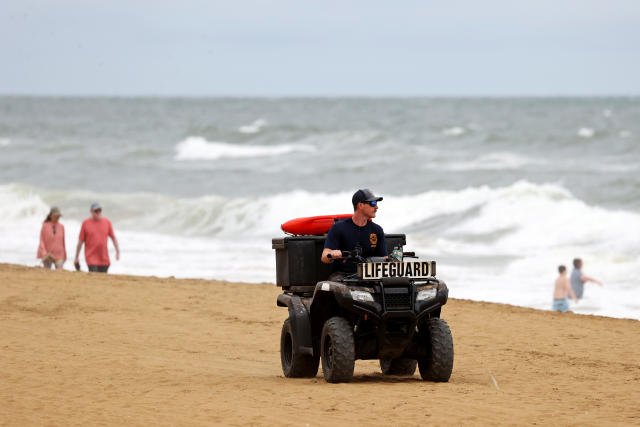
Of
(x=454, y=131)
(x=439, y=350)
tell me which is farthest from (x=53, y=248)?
(x=454, y=131)

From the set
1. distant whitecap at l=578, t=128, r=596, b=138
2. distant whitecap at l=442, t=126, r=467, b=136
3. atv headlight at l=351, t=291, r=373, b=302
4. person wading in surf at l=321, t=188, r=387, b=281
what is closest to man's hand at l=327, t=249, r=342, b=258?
person wading in surf at l=321, t=188, r=387, b=281

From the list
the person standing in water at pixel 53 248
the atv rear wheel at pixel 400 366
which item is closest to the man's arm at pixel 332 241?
the atv rear wheel at pixel 400 366

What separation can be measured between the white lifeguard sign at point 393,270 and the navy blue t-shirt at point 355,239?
1.03 ft

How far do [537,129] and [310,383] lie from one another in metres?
54.6

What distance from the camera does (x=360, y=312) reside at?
9156 mm

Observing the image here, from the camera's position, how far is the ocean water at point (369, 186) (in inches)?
907

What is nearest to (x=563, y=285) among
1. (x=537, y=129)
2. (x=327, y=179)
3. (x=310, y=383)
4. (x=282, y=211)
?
(x=310, y=383)

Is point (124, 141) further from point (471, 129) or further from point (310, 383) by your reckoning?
point (310, 383)

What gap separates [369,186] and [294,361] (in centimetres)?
3112

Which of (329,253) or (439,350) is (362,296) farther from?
(439,350)

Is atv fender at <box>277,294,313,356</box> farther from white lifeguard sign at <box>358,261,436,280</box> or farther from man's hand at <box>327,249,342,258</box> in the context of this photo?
white lifeguard sign at <box>358,261,436,280</box>

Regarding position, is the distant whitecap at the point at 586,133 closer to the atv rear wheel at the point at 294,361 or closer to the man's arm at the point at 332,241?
the atv rear wheel at the point at 294,361

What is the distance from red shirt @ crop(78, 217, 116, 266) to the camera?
57.4 ft

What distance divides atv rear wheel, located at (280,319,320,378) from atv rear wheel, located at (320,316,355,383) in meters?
0.48
